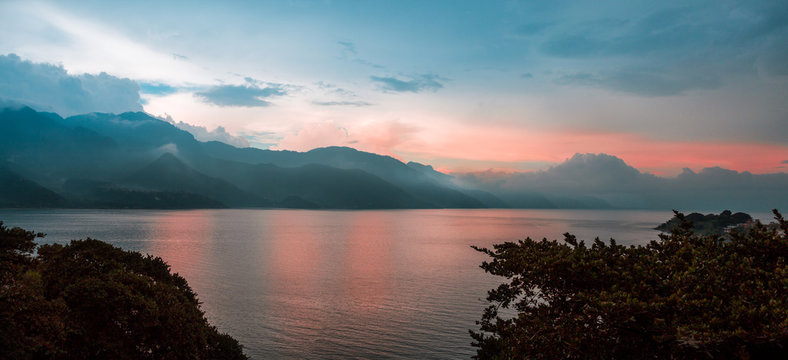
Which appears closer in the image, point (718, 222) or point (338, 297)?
point (338, 297)

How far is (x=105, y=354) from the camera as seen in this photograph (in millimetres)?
20016

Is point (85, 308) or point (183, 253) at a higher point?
point (85, 308)

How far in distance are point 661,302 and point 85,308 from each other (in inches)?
923

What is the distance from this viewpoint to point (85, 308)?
795 inches

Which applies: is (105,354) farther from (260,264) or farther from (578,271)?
(260,264)

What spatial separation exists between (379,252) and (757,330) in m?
102

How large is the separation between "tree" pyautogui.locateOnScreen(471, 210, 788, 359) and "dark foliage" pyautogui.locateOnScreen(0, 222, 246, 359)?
16847 mm

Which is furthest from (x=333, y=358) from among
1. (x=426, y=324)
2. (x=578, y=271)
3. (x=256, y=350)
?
(x=578, y=271)

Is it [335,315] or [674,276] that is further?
[335,315]

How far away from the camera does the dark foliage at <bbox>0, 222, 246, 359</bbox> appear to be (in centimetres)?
1638

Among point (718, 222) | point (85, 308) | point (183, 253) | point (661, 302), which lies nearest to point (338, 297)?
point (85, 308)

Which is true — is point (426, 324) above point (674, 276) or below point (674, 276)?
below

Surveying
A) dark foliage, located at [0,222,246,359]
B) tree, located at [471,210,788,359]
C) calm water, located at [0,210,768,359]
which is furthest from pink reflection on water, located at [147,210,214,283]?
tree, located at [471,210,788,359]

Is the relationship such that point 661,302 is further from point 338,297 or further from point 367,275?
point 367,275
